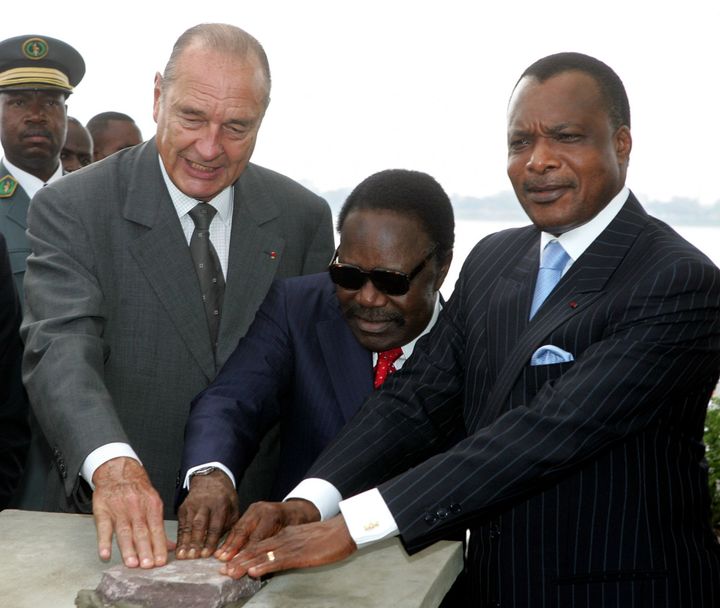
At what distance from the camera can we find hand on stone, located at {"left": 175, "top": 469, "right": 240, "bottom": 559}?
227cm

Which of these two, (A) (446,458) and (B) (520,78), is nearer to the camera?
(A) (446,458)

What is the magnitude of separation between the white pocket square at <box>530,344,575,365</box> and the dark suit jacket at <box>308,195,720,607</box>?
12mm

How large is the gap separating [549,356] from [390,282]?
1.83 ft

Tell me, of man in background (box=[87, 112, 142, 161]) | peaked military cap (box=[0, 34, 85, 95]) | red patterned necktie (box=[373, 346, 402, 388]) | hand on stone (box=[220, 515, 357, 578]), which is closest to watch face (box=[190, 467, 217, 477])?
hand on stone (box=[220, 515, 357, 578])

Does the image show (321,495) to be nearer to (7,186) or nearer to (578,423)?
(578,423)

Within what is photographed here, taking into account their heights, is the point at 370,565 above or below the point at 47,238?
below

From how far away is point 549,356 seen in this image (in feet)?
7.64

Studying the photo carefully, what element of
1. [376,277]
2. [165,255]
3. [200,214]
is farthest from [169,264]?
[376,277]

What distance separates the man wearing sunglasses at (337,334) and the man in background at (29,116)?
2.09 meters

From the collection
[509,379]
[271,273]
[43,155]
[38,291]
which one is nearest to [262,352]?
[271,273]

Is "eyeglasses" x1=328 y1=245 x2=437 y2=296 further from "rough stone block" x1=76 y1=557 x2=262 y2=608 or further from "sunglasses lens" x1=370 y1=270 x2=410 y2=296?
"rough stone block" x1=76 y1=557 x2=262 y2=608

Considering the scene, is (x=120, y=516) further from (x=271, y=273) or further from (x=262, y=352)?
(x=271, y=273)

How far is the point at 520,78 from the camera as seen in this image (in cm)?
252

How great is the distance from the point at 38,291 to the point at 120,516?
83 centimetres
